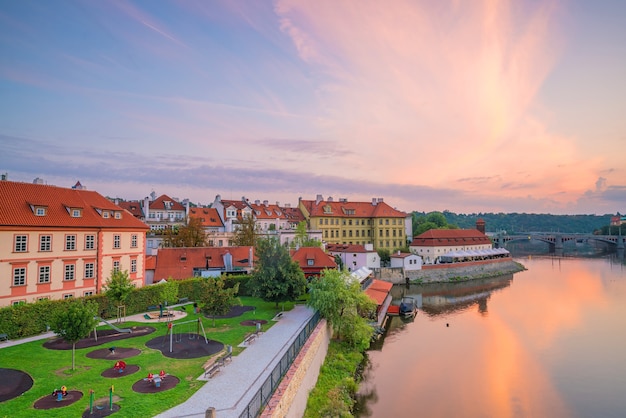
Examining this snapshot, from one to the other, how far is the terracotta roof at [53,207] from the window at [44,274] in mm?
2972

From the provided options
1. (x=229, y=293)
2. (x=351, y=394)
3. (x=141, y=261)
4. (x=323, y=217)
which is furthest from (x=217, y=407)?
(x=323, y=217)

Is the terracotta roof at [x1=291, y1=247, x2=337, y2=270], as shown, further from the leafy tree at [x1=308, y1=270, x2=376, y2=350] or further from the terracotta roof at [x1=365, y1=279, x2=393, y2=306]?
the leafy tree at [x1=308, y1=270, x2=376, y2=350]

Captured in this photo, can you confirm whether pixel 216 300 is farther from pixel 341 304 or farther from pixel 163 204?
pixel 163 204

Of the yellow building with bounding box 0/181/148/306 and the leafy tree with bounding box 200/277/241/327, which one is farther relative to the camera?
the yellow building with bounding box 0/181/148/306

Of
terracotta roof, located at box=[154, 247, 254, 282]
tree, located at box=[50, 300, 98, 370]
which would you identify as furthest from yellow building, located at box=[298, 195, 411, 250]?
tree, located at box=[50, 300, 98, 370]

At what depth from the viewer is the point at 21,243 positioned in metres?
24.8

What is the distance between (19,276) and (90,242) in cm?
556

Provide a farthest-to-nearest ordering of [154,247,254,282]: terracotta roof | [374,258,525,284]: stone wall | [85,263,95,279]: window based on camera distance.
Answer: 1. [374,258,525,284]: stone wall
2. [154,247,254,282]: terracotta roof
3. [85,263,95,279]: window

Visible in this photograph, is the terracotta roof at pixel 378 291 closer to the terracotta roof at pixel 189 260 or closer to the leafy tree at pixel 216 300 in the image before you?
the terracotta roof at pixel 189 260

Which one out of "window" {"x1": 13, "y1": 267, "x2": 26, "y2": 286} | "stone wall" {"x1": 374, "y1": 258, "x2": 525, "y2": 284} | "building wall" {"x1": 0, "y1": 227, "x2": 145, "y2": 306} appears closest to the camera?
"building wall" {"x1": 0, "y1": 227, "x2": 145, "y2": 306}

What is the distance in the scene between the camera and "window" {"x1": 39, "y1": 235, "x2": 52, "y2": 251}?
25.9 m

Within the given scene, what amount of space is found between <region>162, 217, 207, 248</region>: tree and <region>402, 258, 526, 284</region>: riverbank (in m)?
32.0

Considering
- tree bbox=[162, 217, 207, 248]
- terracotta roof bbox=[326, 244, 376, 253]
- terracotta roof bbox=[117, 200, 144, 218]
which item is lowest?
terracotta roof bbox=[326, 244, 376, 253]

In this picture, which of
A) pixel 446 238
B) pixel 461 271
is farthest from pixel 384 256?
pixel 446 238
